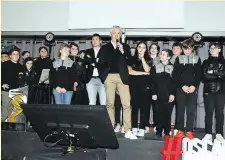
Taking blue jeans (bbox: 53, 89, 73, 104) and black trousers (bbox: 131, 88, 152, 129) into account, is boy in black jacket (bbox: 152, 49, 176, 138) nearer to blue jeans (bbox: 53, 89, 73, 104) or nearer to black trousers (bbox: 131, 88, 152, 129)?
black trousers (bbox: 131, 88, 152, 129)

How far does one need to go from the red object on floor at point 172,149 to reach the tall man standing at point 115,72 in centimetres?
65

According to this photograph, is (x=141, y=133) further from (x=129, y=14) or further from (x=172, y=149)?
(x=129, y=14)

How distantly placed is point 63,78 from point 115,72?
0.69 m

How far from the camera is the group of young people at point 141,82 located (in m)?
3.48

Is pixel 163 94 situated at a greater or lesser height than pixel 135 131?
greater

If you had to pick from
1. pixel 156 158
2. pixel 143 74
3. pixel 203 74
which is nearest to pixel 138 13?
pixel 143 74

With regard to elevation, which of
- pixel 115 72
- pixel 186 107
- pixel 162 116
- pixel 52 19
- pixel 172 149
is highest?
pixel 52 19

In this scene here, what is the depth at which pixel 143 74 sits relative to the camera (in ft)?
12.3

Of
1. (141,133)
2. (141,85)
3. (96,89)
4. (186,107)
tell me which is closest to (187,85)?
(186,107)

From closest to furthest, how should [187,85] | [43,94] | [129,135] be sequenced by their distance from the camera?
[129,135] < [187,85] < [43,94]

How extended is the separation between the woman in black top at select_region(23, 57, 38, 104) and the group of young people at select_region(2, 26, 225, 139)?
0.01m

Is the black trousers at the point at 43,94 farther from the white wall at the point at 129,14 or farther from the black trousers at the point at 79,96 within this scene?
the white wall at the point at 129,14

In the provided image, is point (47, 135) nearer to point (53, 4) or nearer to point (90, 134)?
point (90, 134)

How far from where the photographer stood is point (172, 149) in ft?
9.45
